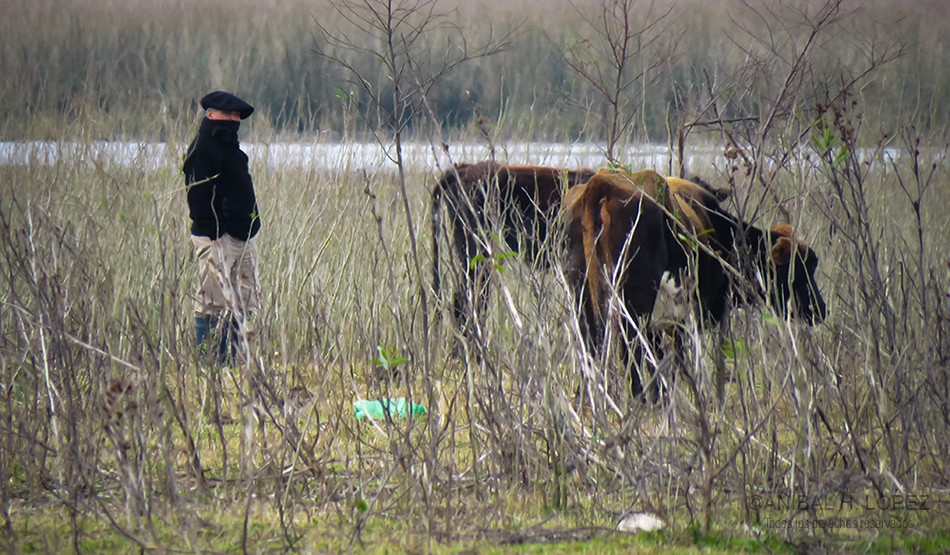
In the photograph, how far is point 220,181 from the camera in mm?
6395

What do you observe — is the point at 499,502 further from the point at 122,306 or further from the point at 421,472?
the point at 122,306

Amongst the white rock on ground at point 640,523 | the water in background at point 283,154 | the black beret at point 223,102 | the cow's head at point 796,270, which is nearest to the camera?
the white rock on ground at point 640,523

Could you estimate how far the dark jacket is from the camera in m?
6.29

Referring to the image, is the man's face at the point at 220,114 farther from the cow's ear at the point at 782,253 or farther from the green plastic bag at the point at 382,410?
the cow's ear at the point at 782,253

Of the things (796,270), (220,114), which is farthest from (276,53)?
(796,270)

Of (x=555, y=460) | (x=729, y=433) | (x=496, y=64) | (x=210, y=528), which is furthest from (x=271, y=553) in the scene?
(x=496, y=64)

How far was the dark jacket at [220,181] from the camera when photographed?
6.29 meters

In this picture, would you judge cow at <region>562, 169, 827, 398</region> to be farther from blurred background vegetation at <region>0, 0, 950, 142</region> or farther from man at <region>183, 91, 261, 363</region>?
blurred background vegetation at <region>0, 0, 950, 142</region>

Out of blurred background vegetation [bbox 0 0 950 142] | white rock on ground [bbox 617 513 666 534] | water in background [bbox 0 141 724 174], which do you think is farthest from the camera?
blurred background vegetation [bbox 0 0 950 142]

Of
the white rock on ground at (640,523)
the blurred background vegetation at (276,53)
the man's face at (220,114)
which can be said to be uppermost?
the blurred background vegetation at (276,53)

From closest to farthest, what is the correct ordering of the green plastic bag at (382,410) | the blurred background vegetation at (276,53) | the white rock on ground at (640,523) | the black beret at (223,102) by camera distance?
the white rock on ground at (640,523)
the green plastic bag at (382,410)
the black beret at (223,102)
the blurred background vegetation at (276,53)

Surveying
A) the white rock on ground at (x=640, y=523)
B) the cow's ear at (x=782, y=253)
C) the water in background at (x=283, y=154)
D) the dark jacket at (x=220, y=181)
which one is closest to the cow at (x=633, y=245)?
the cow's ear at (x=782, y=253)

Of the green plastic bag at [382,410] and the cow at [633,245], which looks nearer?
the green plastic bag at [382,410]

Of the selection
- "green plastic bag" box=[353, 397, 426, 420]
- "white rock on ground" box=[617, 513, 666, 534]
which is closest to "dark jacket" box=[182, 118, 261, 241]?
"green plastic bag" box=[353, 397, 426, 420]
